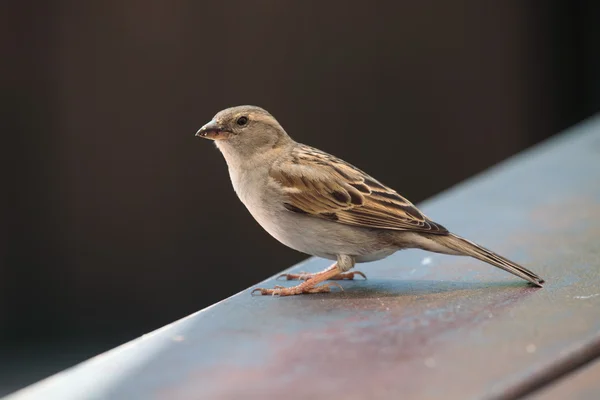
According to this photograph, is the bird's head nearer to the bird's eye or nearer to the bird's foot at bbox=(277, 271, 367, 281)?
the bird's eye

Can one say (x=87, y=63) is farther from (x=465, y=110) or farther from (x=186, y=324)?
Answer: (x=186, y=324)

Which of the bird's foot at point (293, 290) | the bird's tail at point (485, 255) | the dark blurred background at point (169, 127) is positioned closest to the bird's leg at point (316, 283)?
the bird's foot at point (293, 290)

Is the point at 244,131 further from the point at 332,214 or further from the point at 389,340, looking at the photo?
the point at 389,340

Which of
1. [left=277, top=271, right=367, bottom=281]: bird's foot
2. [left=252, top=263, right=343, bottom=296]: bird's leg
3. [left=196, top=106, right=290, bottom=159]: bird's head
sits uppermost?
[left=196, top=106, right=290, bottom=159]: bird's head

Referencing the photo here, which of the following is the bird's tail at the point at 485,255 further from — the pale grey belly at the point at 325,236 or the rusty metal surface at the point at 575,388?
the rusty metal surface at the point at 575,388

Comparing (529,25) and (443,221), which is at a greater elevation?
(529,25)

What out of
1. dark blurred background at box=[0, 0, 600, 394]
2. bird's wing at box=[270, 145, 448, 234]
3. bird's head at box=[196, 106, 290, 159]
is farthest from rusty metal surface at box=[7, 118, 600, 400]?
dark blurred background at box=[0, 0, 600, 394]

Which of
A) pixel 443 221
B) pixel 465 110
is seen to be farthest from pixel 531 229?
pixel 465 110
